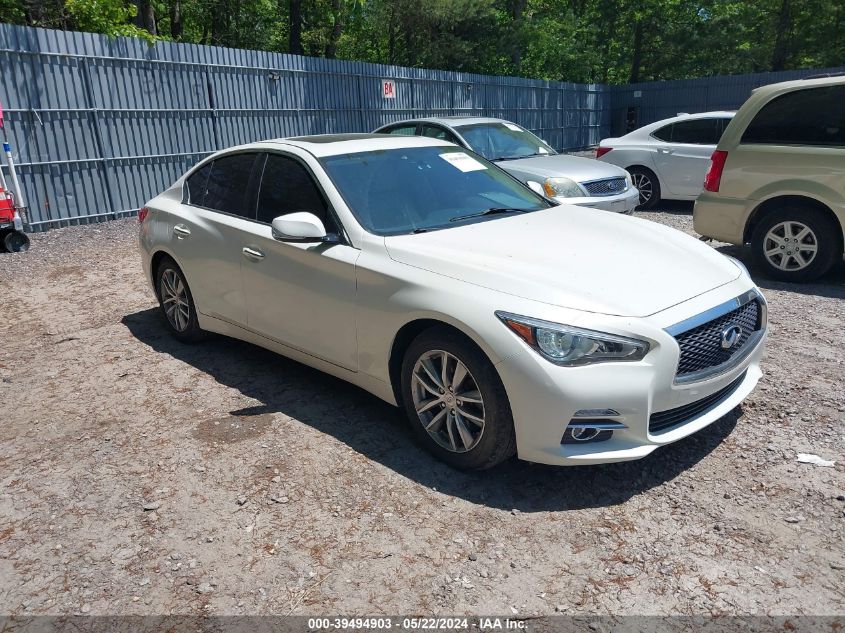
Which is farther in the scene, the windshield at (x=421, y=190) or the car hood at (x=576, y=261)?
the windshield at (x=421, y=190)

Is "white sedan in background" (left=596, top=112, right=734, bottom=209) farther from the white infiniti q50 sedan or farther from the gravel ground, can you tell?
the white infiniti q50 sedan

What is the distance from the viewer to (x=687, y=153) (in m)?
11.3

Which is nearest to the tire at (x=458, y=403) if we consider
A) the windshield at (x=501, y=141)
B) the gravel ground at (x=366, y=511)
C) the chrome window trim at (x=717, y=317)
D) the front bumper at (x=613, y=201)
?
the gravel ground at (x=366, y=511)

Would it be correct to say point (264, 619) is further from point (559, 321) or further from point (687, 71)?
point (687, 71)

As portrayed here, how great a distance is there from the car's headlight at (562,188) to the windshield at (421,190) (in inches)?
157

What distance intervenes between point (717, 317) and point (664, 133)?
9.12m

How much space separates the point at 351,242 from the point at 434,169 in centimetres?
95

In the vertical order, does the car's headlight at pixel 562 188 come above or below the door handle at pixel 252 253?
below

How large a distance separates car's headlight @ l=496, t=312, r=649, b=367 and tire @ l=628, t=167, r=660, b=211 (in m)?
9.43

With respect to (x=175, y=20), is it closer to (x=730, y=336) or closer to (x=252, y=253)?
(x=252, y=253)

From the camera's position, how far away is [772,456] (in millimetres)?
3697

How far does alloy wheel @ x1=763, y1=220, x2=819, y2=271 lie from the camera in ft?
21.9

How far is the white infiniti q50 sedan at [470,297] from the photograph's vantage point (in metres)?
3.20

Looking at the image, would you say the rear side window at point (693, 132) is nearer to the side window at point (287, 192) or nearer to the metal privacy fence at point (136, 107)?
Answer: the metal privacy fence at point (136, 107)
